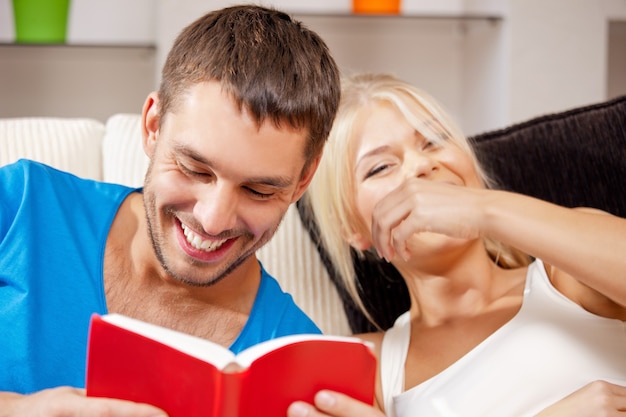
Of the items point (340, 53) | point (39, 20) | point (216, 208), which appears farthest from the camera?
point (340, 53)

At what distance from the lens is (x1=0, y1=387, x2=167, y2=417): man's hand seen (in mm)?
819

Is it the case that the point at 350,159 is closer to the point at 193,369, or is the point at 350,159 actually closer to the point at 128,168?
the point at 128,168

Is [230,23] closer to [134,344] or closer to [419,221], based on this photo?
[419,221]

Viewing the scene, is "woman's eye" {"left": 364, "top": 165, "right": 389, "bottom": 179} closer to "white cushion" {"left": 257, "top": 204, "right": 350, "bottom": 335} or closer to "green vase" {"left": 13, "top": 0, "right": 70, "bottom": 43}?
"white cushion" {"left": 257, "top": 204, "right": 350, "bottom": 335}

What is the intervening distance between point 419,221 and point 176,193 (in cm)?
41

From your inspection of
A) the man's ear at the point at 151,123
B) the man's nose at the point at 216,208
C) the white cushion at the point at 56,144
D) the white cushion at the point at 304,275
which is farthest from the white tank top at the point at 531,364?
the white cushion at the point at 56,144

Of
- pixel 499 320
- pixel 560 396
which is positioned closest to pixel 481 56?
pixel 499 320

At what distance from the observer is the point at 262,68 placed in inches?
43.6

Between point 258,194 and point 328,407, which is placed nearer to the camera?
point 328,407

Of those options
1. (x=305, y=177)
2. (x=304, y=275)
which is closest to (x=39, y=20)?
(x=304, y=275)

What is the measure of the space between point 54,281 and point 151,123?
0.29 m

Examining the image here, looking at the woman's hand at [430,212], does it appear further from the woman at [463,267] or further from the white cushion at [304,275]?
the white cushion at [304,275]

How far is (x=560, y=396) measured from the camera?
1287 millimetres

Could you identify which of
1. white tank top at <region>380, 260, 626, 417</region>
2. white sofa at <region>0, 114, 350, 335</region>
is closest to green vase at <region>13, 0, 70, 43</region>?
white sofa at <region>0, 114, 350, 335</region>
